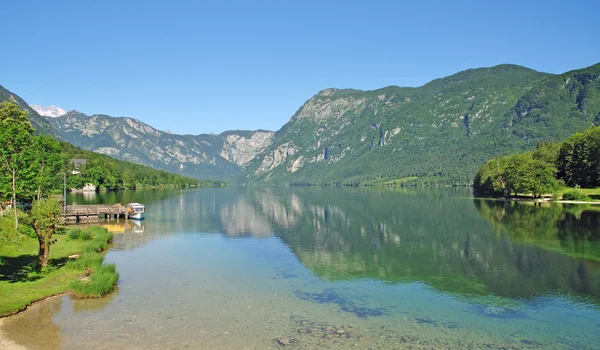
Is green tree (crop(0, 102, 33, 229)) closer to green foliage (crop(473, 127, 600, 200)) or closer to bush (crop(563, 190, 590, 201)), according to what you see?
green foliage (crop(473, 127, 600, 200))

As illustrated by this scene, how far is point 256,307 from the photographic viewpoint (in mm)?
31281

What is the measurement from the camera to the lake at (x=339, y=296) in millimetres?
25375

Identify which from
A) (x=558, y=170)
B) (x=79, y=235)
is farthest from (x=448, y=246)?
(x=558, y=170)

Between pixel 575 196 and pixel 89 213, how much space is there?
13111 centimetres

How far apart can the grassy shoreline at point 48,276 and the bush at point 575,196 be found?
438ft

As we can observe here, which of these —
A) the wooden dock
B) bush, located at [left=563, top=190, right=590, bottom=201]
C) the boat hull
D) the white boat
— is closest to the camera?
the wooden dock

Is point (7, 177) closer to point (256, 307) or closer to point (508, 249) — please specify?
point (256, 307)

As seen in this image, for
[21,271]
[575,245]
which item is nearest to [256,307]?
[21,271]

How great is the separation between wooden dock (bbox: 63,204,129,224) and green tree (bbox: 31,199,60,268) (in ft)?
143

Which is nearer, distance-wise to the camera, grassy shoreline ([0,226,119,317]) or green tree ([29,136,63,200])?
grassy shoreline ([0,226,119,317])

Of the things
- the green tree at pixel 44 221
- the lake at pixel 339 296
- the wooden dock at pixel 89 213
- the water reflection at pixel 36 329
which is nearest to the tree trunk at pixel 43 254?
the green tree at pixel 44 221

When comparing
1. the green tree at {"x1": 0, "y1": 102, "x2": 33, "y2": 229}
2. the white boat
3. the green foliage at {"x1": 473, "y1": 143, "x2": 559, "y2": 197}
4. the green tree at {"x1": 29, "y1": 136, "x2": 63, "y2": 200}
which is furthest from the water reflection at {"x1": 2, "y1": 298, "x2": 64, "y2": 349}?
the green foliage at {"x1": 473, "y1": 143, "x2": 559, "y2": 197}

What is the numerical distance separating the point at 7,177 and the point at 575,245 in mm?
71221

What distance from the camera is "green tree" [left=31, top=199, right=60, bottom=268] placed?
34656 millimetres
